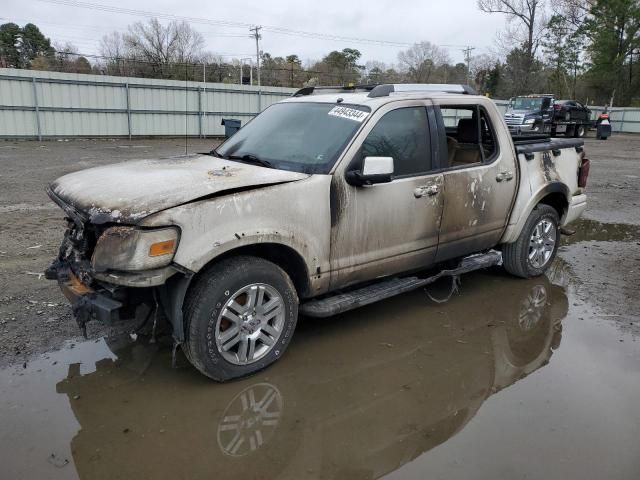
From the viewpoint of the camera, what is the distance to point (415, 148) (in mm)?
4246

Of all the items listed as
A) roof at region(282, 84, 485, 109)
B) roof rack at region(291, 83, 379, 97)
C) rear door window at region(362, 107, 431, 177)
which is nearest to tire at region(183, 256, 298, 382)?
rear door window at region(362, 107, 431, 177)

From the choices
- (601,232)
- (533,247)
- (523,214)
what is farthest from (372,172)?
(601,232)

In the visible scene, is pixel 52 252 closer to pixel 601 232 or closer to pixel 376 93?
pixel 376 93

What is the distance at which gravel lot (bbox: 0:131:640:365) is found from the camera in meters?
4.09

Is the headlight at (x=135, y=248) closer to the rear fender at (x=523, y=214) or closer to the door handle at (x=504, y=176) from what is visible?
the door handle at (x=504, y=176)

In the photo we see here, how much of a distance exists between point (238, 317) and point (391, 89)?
231cm

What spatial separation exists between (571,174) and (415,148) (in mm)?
2462

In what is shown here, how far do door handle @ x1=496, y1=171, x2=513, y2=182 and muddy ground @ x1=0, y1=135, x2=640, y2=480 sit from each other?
117 centimetres

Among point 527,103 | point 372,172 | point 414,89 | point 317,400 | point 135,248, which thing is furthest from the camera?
point 527,103

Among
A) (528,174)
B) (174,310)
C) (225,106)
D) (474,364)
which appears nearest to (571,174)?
(528,174)

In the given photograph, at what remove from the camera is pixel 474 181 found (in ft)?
15.1

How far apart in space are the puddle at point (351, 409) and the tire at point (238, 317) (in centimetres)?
16

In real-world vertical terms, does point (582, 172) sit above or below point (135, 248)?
above

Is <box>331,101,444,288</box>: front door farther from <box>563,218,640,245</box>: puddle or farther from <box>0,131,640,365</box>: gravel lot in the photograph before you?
<box>563,218,640,245</box>: puddle
